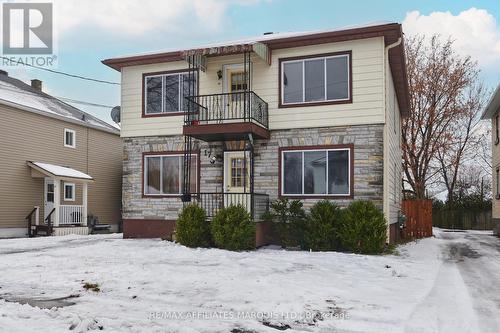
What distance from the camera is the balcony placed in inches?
485

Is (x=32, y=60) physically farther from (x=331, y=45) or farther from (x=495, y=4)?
(x=495, y=4)

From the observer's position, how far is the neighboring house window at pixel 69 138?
20.8 metres

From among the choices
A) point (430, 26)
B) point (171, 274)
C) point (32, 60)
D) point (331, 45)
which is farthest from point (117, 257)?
point (430, 26)

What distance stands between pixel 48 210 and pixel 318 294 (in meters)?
16.2

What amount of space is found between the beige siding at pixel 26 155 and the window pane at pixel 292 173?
11425mm

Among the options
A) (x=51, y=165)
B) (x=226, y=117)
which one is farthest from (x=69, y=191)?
(x=226, y=117)

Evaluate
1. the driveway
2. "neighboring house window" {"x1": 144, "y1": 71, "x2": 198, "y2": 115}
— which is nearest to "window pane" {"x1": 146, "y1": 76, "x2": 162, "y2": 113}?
"neighboring house window" {"x1": 144, "y1": 71, "x2": 198, "y2": 115}

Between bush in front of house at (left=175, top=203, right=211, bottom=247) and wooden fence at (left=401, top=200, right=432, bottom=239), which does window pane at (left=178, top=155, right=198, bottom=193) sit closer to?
bush in front of house at (left=175, top=203, right=211, bottom=247)

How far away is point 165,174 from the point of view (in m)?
14.4

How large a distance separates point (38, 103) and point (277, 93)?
12.5 m

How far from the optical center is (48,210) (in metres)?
19.5

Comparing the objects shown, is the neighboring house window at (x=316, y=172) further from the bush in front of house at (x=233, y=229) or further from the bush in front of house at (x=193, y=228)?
the bush in front of house at (x=193, y=228)

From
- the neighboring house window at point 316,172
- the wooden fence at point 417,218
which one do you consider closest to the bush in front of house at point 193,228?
the neighboring house window at point 316,172

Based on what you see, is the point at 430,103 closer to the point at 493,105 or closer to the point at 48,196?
the point at 493,105
